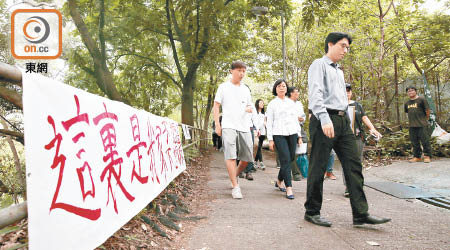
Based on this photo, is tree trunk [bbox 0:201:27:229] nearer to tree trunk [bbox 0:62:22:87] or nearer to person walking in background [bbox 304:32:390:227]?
tree trunk [bbox 0:62:22:87]

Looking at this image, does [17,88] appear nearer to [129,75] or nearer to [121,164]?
[121,164]

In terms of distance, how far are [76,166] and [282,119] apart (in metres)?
4.02

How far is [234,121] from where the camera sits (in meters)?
5.49

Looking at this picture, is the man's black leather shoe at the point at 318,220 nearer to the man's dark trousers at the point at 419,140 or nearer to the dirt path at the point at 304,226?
the dirt path at the point at 304,226

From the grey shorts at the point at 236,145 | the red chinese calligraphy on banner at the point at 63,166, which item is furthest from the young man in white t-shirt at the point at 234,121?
the red chinese calligraphy on banner at the point at 63,166

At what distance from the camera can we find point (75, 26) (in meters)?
10.6

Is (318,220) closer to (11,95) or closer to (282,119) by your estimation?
(282,119)

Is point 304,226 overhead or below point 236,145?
below

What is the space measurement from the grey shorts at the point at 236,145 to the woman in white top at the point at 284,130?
0.37m

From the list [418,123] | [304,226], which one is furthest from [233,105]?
[418,123]

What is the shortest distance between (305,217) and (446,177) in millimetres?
4732

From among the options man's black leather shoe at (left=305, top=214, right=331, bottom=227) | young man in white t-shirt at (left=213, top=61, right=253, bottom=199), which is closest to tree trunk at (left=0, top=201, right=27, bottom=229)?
man's black leather shoe at (left=305, top=214, right=331, bottom=227)

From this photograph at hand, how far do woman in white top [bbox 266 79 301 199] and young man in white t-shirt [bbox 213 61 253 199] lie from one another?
1.42 ft

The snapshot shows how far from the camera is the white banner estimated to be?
164 centimetres
